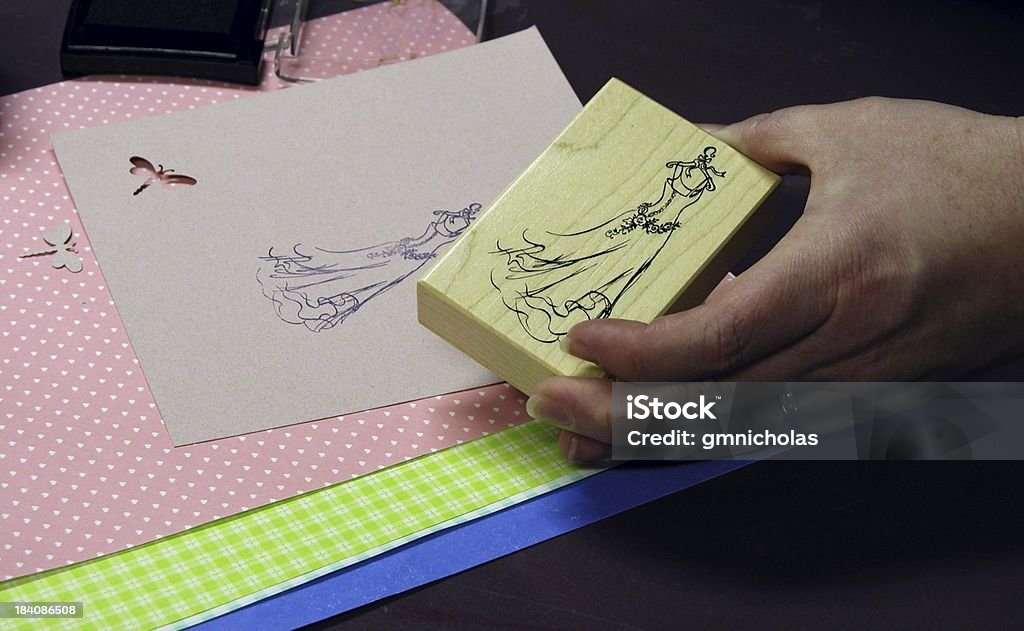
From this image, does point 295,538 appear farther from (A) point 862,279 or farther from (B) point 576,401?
(A) point 862,279

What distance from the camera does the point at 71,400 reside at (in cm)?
84

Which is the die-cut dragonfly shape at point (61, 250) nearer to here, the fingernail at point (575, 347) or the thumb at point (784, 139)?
the fingernail at point (575, 347)

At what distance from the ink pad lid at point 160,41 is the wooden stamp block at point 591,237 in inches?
15.3

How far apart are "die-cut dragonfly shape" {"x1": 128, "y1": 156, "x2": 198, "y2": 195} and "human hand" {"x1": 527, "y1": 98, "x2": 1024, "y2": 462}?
42cm

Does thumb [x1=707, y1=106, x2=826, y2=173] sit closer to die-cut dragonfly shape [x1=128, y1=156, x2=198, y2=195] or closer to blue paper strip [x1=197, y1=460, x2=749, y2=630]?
blue paper strip [x1=197, y1=460, x2=749, y2=630]

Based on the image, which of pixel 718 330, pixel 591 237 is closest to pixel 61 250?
pixel 591 237

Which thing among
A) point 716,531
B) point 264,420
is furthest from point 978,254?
point 264,420

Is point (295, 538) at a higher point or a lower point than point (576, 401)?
lower

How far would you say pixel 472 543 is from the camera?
79 cm

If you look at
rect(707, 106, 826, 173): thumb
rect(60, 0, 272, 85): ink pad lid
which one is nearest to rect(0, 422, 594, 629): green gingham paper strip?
rect(707, 106, 826, 173): thumb

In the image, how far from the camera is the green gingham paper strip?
2.40 ft

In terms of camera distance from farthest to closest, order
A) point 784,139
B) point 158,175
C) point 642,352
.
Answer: point 158,175 < point 784,139 < point 642,352

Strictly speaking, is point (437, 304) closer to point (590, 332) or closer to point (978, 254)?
point (590, 332)

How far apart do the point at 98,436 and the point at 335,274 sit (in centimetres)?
23
